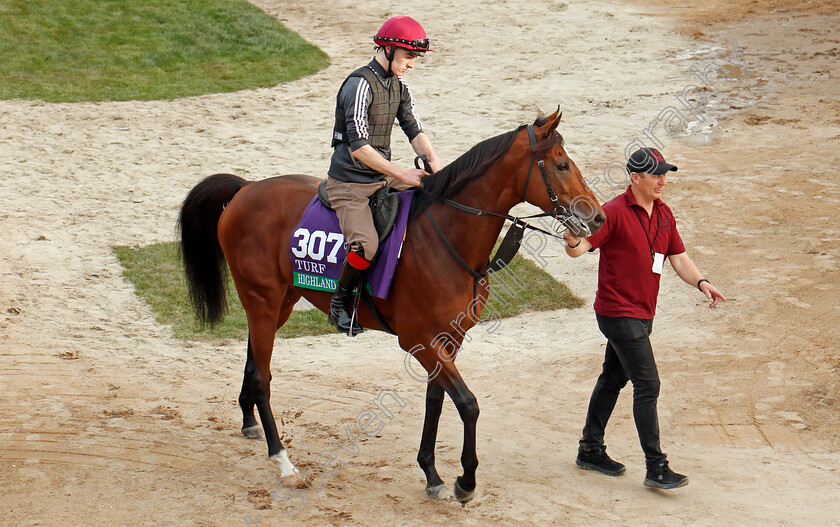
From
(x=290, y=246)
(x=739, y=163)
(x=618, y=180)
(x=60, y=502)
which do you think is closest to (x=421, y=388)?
(x=290, y=246)

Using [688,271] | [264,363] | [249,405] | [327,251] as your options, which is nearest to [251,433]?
[249,405]

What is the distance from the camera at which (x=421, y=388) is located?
7.45 m

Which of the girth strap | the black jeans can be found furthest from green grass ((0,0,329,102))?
the black jeans

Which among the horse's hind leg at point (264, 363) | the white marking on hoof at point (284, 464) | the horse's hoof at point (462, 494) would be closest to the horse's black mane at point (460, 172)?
the horse's hind leg at point (264, 363)

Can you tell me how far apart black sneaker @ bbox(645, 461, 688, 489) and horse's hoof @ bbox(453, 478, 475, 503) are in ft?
4.01

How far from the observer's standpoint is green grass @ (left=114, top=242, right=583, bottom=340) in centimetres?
873

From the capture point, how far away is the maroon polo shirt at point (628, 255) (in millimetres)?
5414

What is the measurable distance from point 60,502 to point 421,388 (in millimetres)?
3204

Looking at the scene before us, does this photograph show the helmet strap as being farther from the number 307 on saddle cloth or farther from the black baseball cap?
the black baseball cap

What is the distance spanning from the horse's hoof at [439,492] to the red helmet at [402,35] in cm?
295

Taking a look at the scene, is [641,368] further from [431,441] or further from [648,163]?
[431,441]

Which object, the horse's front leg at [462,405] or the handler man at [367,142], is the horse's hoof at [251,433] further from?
the horse's front leg at [462,405]

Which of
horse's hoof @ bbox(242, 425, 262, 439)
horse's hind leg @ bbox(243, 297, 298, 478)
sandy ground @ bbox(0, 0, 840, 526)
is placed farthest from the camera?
horse's hoof @ bbox(242, 425, 262, 439)

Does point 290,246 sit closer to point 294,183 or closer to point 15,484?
point 294,183
